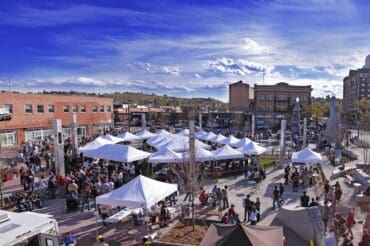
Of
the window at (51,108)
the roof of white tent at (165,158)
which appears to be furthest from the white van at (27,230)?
the window at (51,108)

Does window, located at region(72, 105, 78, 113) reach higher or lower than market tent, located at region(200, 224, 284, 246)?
higher

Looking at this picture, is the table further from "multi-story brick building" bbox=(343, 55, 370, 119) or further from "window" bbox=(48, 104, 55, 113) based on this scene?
"multi-story brick building" bbox=(343, 55, 370, 119)

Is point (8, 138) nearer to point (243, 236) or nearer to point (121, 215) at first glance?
point (121, 215)

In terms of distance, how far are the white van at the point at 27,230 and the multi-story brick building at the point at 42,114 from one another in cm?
2641

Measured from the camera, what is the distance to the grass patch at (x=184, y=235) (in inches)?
467

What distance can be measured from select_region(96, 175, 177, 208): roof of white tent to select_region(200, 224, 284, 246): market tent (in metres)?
3.47

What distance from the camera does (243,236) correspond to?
8.48 metres

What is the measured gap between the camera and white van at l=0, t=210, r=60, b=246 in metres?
7.87

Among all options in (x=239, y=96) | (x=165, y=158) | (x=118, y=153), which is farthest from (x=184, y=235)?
(x=239, y=96)

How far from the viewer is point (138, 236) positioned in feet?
41.0

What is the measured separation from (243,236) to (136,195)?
5.03 meters

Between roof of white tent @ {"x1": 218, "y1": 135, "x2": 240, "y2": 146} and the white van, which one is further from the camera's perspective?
roof of white tent @ {"x1": 218, "y1": 135, "x2": 240, "y2": 146}

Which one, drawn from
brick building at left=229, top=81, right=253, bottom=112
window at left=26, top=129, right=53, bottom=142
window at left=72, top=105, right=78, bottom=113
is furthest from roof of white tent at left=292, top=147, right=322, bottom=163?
brick building at left=229, top=81, right=253, bottom=112

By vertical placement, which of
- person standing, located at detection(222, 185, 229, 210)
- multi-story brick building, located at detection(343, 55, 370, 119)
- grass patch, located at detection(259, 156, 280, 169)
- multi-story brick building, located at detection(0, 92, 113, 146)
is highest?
multi-story brick building, located at detection(343, 55, 370, 119)
